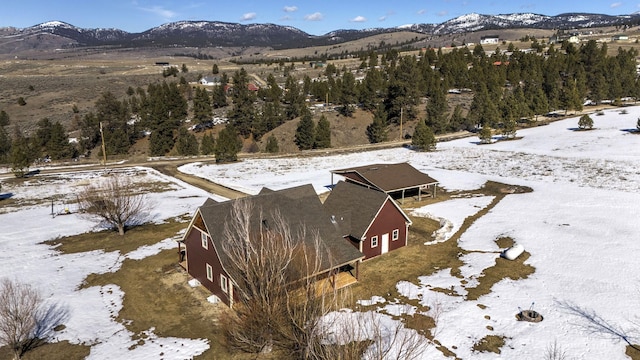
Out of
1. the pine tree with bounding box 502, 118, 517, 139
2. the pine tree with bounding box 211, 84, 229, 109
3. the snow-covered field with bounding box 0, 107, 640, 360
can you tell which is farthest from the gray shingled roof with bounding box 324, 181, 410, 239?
the pine tree with bounding box 211, 84, 229, 109

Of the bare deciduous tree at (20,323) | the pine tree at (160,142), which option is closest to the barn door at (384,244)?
the bare deciduous tree at (20,323)

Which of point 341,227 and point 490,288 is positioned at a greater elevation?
point 341,227

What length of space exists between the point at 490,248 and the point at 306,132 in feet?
173

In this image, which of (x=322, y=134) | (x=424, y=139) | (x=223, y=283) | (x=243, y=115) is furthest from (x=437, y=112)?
(x=223, y=283)

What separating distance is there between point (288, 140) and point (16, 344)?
68450mm

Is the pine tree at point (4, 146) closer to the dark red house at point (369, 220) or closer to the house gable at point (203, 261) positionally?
the house gable at point (203, 261)

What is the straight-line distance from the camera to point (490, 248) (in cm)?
3119

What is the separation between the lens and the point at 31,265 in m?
29.3

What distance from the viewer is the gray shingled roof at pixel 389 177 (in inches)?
1615

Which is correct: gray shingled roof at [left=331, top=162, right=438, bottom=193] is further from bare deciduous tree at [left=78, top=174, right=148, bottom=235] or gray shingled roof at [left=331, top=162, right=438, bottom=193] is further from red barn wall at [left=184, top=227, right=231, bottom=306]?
bare deciduous tree at [left=78, top=174, right=148, bottom=235]

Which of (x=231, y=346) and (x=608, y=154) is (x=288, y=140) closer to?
(x=608, y=154)

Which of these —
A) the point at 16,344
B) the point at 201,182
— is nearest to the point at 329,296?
the point at 16,344

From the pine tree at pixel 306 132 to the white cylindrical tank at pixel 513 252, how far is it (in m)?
53.9

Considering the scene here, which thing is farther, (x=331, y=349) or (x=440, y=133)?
(x=440, y=133)
